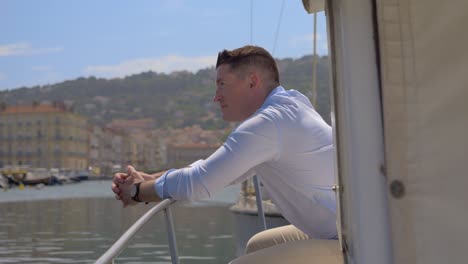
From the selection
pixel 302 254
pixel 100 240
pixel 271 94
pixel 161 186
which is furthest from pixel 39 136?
pixel 302 254

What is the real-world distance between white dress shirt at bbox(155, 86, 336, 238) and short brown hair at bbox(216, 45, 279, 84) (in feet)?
0.47

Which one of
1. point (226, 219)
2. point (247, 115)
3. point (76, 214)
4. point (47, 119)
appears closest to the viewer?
point (247, 115)

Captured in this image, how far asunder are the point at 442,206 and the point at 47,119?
126759 millimetres

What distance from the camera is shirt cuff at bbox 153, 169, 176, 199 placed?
6.94 feet

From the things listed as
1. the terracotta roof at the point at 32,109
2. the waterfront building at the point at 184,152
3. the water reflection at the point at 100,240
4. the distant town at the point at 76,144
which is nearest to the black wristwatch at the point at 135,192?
the water reflection at the point at 100,240

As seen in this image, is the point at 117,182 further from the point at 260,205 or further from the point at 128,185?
the point at 260,205

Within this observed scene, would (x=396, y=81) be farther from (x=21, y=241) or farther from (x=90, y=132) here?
(x=90, y=132)

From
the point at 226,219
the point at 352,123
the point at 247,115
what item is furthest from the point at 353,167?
the point at 226,219

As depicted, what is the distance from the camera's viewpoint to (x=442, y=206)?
1.31m

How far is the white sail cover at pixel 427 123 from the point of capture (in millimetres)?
1297

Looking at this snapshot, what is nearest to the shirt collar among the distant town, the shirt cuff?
the shirt cuff

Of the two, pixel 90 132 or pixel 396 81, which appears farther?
pixel 90 132

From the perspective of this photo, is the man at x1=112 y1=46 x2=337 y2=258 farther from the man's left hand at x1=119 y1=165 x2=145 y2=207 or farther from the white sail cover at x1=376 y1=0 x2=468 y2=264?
the white sail cover at x1=376 y1=0 x2=468 y2=264

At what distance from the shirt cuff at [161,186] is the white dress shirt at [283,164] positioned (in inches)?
0.9
